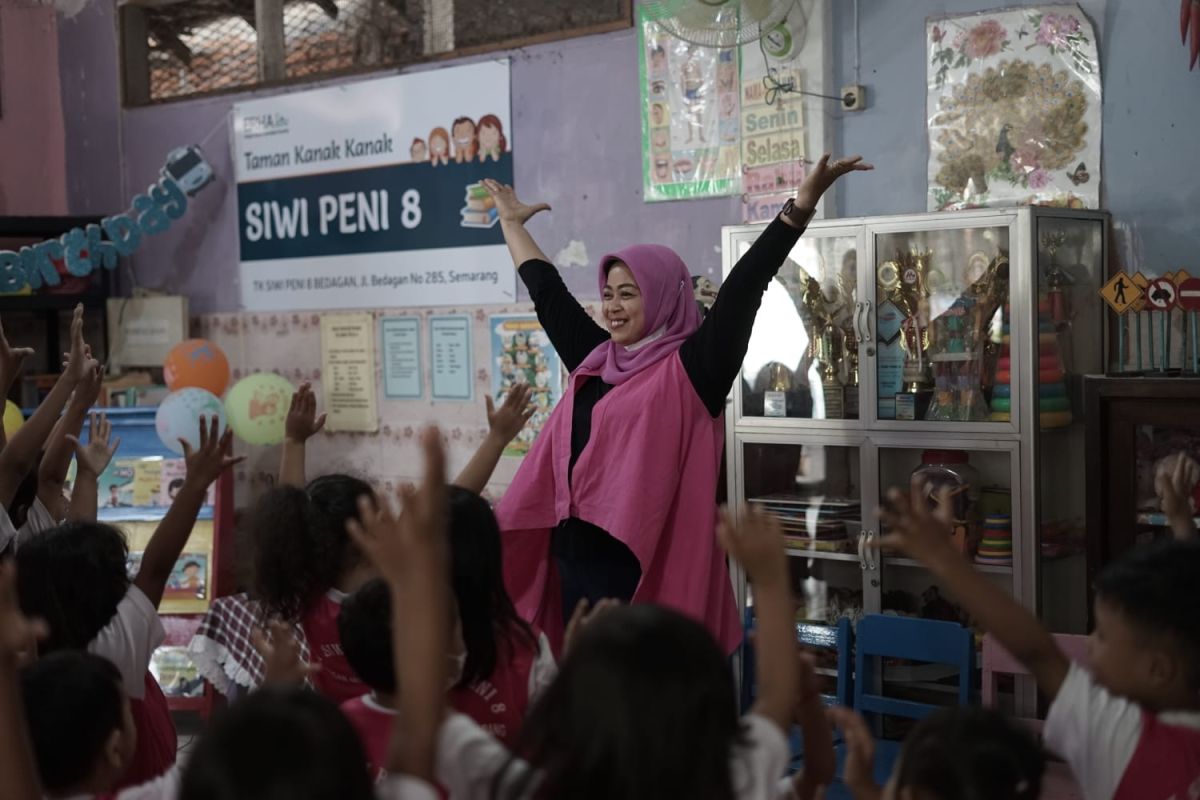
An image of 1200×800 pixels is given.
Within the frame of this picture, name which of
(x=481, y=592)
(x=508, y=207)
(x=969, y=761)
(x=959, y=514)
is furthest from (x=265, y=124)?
(x=969, y=761)

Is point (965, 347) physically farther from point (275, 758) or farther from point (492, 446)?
point (275, 758)

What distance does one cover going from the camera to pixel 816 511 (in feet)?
13.2

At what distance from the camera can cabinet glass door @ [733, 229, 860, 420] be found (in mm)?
3928

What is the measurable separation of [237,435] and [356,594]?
369cm

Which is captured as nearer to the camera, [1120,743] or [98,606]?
[1120,743]

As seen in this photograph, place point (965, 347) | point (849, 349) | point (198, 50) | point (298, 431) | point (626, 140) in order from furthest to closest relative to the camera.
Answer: point (198, 50)
point (626, 140)
point (849, 349)
point (965, 347)
point (298, 431)

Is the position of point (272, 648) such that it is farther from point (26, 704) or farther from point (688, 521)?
point (688, 521)

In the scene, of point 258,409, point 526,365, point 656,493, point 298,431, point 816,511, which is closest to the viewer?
point 298,431

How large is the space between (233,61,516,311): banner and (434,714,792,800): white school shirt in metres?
3.49

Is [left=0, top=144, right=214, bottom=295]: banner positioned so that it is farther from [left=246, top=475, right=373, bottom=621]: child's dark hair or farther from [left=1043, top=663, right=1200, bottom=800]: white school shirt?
A: [left=1043, top=663, right=1200, bottom=800]: white school shirt

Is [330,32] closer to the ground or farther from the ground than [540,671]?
farther from the ground

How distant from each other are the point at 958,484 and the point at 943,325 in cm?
47

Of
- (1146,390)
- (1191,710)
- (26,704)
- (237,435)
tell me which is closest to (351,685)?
(26,704)

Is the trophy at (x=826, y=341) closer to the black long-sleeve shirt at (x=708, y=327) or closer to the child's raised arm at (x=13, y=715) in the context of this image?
the black long-sleeve shirt at (x=708, y=327)
